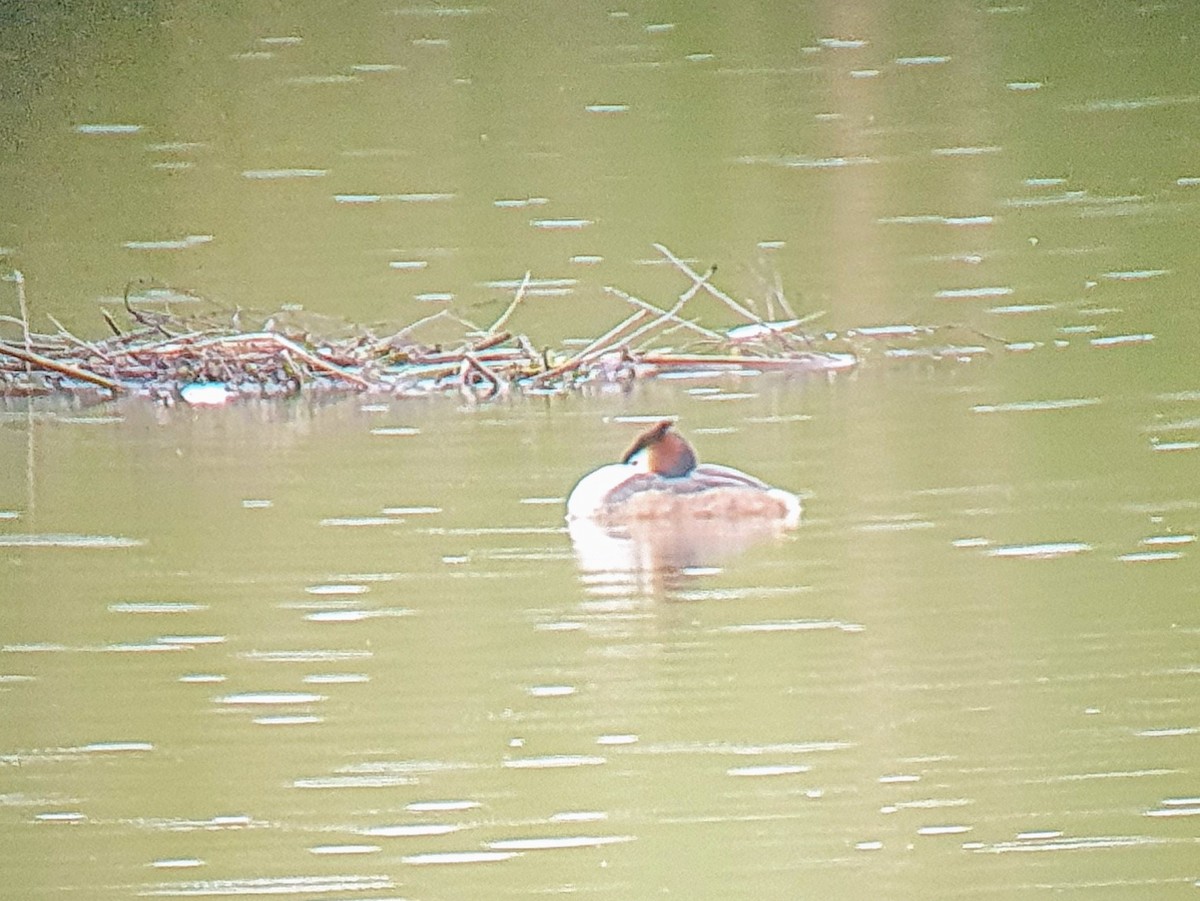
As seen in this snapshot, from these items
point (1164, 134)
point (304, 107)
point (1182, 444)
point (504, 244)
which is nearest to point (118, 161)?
point (304, 107)

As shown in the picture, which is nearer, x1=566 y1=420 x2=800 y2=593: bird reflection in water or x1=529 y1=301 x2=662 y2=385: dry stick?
x1=566 y1=420 x2=800 y2=593: bird reflection in water

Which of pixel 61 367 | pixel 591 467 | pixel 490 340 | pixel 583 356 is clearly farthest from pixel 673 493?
pixel 61 367

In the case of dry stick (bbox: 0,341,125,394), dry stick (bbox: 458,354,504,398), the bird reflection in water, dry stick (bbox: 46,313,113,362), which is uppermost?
dry stick (bbox: 46,313,113,362)

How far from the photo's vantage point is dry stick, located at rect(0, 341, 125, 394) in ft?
15.4

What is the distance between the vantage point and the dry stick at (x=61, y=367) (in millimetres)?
4707

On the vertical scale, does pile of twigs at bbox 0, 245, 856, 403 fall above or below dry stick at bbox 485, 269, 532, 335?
below

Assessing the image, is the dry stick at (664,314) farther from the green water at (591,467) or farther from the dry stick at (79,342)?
the dry stick at (79,342)

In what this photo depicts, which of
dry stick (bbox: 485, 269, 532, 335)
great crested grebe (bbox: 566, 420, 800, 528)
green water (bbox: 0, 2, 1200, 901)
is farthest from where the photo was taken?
dry stick (bbox: 485, 269, 532, 335)

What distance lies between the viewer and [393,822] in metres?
2.56

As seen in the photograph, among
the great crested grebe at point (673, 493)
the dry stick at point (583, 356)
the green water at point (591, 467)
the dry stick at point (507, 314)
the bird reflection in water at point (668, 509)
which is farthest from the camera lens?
the dry stick at point (507, 314)

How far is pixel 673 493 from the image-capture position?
3.64 meters

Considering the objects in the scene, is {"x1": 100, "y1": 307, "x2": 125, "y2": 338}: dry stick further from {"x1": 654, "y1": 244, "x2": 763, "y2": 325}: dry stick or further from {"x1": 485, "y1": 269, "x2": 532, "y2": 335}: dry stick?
{"x1": 654, "y1": 244, "x2": 763, "y2": 325}: dry stick

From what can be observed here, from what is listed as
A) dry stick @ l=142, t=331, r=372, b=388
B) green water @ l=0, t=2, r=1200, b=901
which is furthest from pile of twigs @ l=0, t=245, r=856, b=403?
green water @ l=0, t=2, r=1200, b=901

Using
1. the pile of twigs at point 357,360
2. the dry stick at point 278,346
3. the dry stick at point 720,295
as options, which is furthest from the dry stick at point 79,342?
the dry stick at point 720,295
